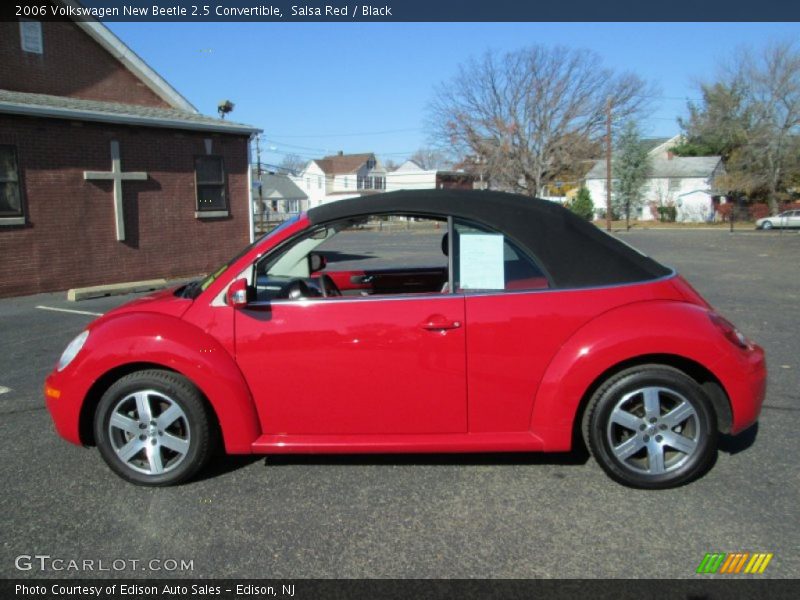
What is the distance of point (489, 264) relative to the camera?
349 centimetres

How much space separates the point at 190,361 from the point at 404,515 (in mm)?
1406

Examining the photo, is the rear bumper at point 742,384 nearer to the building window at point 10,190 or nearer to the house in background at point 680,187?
the building window at point 10,190

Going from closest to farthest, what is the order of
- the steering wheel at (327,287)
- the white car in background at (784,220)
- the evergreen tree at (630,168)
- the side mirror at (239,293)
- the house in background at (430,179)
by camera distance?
the side mirror at (239,293) → the steering wheel at (327,287) → the white car in background at (784,220) → the evergreen tree at (630,168) → the house in background at (430,179)

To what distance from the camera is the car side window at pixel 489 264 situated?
11.4 feet

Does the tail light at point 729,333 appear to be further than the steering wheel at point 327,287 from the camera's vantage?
No

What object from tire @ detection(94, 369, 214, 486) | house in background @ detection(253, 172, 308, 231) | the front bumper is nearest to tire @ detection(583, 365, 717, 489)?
tire @ detection(94, 369, 214, 486)

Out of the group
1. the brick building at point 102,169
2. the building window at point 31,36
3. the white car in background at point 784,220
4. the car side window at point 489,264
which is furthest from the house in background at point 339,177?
the car side window at point 489,264

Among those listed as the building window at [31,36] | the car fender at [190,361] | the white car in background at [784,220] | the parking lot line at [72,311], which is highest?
the building window at [31,36]

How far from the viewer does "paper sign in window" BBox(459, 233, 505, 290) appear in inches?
137

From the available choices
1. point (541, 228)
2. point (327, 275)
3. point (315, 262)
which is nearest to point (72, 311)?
point (315, 262)

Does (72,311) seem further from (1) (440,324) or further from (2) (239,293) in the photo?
(1) (440,324)

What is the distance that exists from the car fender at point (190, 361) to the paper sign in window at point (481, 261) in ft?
4.52

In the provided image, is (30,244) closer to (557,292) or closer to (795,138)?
(557,292)

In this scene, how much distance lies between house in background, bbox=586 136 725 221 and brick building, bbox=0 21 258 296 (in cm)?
4767
